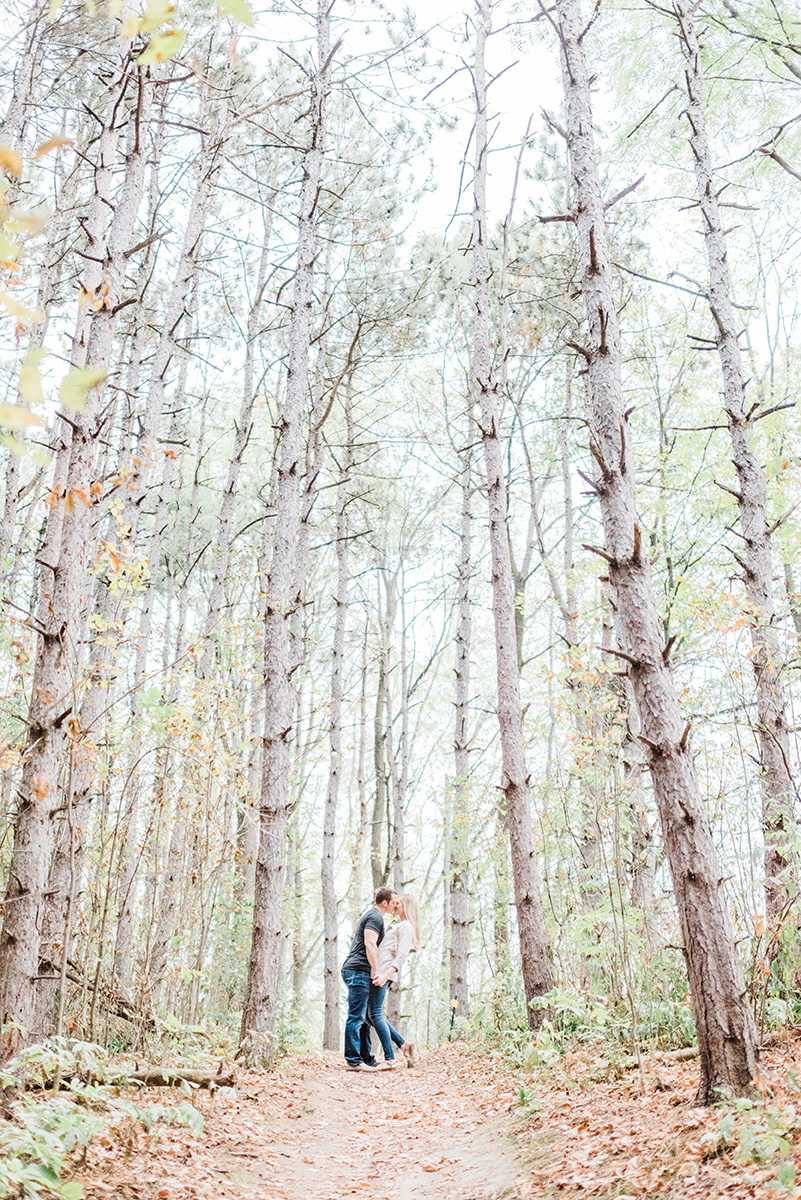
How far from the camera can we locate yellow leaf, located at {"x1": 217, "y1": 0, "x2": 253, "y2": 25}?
1.19 meters

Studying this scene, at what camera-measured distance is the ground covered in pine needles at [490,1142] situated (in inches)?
104

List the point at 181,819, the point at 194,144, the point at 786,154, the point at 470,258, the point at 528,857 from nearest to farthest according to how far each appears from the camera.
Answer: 1. the point at 181,819
2. the point at 528,857
3. the point at 786,154
4. the point at 194,144
5. the point at 470,258

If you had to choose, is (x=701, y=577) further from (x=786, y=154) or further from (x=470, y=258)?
(x=470, y=258)

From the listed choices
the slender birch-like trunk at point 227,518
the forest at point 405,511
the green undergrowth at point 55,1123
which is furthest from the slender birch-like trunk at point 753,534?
the slender birch-like trunk at point 227,518

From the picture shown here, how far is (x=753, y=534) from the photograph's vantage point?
6422 mm

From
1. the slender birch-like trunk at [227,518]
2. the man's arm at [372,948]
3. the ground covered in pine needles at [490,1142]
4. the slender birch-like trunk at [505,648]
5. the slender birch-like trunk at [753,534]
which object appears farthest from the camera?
the slender birch-like trunk at [227,518]

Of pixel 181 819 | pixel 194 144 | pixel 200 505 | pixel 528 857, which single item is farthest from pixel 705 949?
pixel 200 505

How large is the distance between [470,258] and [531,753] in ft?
42.1

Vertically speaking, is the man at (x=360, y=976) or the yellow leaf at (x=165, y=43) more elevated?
the yellow leaf at (x=165, y=43)

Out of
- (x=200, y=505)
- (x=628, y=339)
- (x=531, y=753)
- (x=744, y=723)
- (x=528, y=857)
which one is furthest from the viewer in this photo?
(x=531, y=753)

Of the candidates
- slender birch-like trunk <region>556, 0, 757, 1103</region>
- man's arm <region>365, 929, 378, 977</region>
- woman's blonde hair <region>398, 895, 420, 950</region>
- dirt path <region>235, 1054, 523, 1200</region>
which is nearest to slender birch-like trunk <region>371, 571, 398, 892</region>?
woman's blonde hair <region>398, 895, 420, 950</region>

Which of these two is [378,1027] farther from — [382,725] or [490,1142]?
[382,725]

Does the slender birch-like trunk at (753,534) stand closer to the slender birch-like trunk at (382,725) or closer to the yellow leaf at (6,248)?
the yellow leaf at (6,248)

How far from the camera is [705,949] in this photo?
10.8 feet
